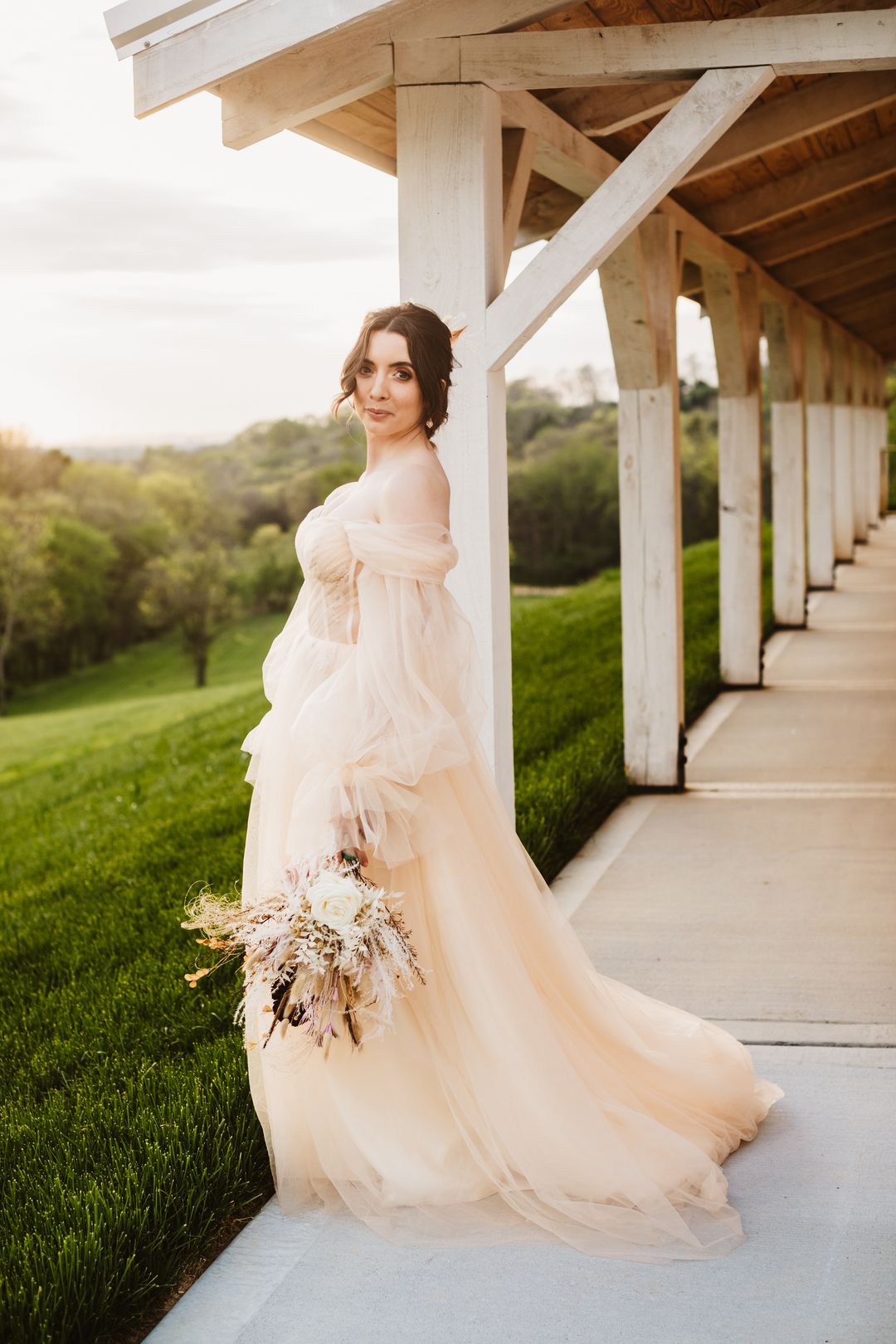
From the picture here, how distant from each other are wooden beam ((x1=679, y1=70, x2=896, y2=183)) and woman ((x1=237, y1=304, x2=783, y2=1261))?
3.65m

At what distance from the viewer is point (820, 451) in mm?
15430

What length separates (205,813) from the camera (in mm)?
8117

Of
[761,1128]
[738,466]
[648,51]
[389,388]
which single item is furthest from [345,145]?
[738,466]

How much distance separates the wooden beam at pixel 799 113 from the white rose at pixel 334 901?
4460 millimetres

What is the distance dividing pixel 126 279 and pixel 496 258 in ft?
292

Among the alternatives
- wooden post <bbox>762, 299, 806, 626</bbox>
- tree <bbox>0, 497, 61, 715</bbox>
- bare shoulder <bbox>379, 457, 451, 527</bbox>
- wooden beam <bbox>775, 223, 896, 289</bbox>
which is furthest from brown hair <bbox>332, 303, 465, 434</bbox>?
tree <bbox>0, 497, 61, 715</bbox>

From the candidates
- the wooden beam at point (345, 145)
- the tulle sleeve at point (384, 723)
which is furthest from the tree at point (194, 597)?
the tulle sleeve at point (384, 723)

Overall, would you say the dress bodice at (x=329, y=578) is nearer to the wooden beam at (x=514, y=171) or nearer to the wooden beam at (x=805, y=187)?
the wooden beam at (x=514, y=171)

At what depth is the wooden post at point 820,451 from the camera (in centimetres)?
1498

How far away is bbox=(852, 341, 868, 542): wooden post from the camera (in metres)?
20.1

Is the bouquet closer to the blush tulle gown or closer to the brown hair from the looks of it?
the blush tulle gown

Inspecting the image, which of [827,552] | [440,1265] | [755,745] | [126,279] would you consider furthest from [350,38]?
[126,279]

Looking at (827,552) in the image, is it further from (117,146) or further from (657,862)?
(117,146)

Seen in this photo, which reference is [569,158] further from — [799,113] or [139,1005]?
[139,1005]
